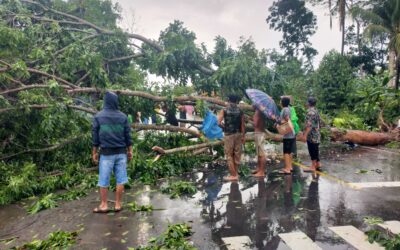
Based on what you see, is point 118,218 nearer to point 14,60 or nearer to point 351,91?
point 14,60

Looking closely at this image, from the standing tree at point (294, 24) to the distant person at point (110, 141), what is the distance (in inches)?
1180

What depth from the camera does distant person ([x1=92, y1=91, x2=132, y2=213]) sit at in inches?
212

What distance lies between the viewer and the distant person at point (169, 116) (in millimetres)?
9328

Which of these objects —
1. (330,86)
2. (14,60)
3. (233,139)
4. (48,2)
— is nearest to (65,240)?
(233,139)

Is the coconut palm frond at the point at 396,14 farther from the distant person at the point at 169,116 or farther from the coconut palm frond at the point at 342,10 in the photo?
the distant person at the point at 169,116

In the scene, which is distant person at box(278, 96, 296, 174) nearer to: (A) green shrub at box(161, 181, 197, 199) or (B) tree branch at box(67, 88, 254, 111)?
(B) tree branch at box(67, 88, 254, 111)

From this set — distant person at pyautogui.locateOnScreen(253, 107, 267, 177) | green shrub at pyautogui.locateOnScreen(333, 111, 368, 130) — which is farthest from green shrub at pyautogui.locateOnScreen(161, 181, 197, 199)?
green shrub at pyautogui.locateOnScreen(333, 111, 368, 130)

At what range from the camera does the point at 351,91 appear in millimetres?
15719

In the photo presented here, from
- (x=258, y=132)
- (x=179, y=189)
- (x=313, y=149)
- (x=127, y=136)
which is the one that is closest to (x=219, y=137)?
(x=258, y=132)

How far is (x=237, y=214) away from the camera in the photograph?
5199 millimetres

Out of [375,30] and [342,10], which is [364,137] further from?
[342,10]

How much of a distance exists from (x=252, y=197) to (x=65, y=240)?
3.02 m

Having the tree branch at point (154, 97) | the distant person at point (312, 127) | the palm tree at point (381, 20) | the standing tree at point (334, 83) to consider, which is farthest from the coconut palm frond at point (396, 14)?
the distant person at point (312, 127)

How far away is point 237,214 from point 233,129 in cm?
218
